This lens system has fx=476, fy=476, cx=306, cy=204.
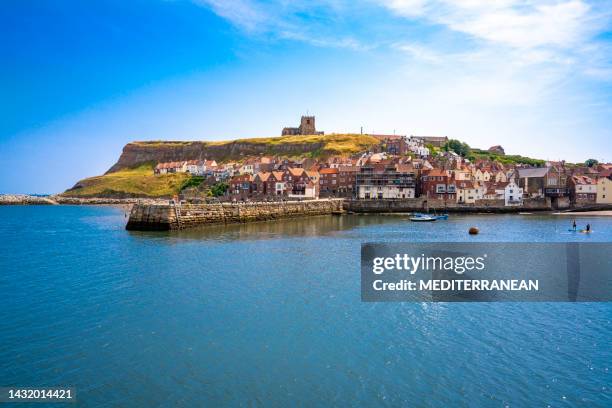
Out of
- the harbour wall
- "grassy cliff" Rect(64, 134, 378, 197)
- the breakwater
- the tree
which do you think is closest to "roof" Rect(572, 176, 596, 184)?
the harbour wall

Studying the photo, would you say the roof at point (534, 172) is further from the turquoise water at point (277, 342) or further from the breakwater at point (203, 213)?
the turquoise water at point (277, 342)

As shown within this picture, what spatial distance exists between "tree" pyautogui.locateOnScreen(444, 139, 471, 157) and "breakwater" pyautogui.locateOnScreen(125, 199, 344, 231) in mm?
89096

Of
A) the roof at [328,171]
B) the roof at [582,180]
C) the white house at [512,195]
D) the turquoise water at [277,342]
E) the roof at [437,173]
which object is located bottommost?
the turquoise water at [277,342]

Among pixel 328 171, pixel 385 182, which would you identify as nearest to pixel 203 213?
pixel 385 182

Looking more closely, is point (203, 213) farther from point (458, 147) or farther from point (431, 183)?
point (458, 147)

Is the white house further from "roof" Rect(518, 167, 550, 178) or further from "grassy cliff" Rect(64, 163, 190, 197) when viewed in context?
"grassy cliff" Rect(64, 163, 190, 197)

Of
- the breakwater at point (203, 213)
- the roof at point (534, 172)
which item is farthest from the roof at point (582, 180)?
the breakwater at point (203, 213)

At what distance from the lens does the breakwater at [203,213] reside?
55.5 metres

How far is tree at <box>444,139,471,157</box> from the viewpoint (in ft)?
519

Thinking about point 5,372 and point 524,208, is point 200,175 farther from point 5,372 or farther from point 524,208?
point 5,372

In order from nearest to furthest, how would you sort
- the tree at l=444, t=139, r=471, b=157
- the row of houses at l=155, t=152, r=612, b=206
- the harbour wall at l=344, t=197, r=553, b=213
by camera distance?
the harbour wall at l=344, t=197, r=553, b=213 < the row of houses at l=155, t=152, r=612, b=206 < the tree at l=444, t=139, r=471, b=157

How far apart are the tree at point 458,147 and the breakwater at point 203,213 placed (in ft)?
292

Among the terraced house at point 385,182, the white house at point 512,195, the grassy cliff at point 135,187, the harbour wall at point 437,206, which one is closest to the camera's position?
the harbour wall at point 437,206

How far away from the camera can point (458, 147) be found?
161000 millimetres
